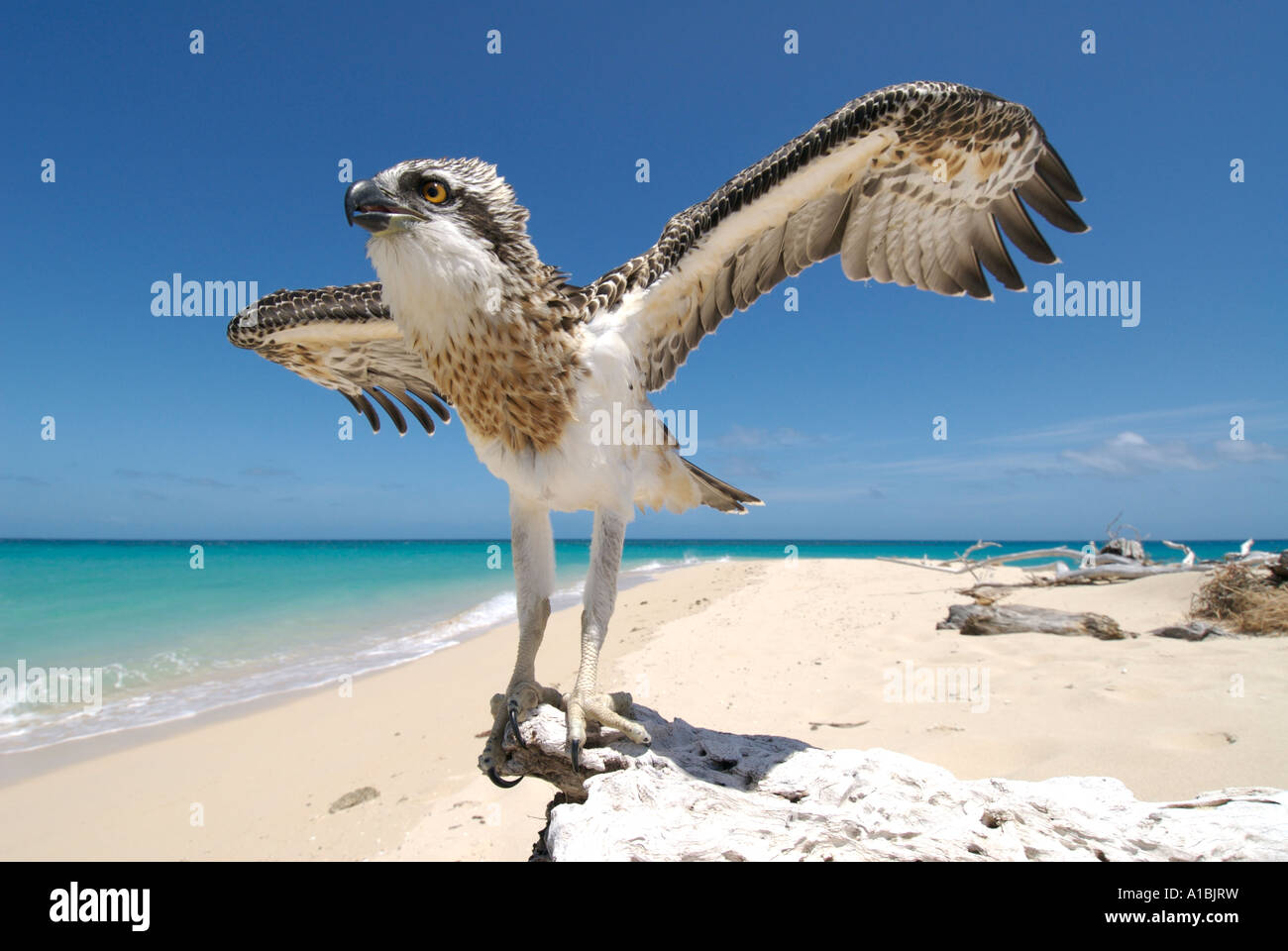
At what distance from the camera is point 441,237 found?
2426mm

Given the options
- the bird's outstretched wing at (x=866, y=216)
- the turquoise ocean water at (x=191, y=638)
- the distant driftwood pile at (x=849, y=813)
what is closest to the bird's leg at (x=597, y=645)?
the distant driftwood pile at (x=849, y=813)

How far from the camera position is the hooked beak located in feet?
7.72

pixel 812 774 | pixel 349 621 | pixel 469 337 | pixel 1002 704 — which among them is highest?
pixel 469 337

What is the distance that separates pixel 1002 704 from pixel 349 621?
13.0m

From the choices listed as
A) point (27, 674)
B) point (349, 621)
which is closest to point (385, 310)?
point (27, 674)

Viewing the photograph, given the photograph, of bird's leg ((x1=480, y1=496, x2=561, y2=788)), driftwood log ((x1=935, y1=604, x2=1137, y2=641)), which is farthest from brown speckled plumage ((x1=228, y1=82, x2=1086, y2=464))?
driftwood log ((x1=935, y1=604, x2=1137, y2=641))

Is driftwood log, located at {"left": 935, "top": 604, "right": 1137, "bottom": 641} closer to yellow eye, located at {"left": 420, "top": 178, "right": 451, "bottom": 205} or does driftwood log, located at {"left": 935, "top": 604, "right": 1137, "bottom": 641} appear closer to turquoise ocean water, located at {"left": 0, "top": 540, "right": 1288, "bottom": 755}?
turquoise ocean water, located at {"left": 0, "top": 540, "right": 1288, "bottom": 755}

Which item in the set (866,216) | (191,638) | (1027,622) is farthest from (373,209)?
(191,638)

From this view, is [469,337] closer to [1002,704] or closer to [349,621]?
[1002,704]

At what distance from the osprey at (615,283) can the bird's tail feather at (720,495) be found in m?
0.01

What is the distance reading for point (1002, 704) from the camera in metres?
4.88

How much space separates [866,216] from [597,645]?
9.00 feet

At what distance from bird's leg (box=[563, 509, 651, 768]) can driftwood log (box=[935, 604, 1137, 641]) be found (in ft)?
19.9

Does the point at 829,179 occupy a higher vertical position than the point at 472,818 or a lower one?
higher
